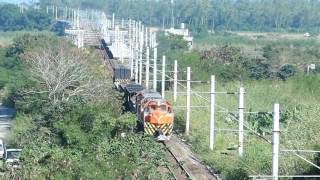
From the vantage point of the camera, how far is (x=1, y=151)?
27625 mm

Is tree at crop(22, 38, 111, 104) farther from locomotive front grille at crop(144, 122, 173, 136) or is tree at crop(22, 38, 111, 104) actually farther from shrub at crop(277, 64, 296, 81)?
shrub at crop(277, 64, 296, 81)

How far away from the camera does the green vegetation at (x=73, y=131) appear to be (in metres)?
19.7

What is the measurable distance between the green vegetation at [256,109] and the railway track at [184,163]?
14.0 inches

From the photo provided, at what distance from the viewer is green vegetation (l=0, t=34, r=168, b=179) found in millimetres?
19719

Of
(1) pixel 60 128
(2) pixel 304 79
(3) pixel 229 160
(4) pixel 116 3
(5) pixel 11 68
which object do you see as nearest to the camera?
(3) pixel 229 160

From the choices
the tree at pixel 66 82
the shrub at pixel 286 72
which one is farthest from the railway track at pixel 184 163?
the shrub at pixel 286 72

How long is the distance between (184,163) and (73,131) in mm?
3890

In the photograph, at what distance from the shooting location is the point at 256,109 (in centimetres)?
3309

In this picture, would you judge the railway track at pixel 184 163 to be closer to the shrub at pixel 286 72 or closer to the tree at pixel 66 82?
the tree at pixel 66 82

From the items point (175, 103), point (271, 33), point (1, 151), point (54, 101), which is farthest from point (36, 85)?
point (271, 33)

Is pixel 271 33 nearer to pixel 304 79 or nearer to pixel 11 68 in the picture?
pixel 11 68

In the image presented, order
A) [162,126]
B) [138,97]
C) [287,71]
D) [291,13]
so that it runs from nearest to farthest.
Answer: [162,126]
[138,97]
[287,71]
[291,13]

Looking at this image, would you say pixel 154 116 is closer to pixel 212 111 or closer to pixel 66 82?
pixel 212 111

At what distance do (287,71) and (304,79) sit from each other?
60.0 ft
